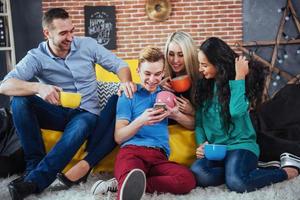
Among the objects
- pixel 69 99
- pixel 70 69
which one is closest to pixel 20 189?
pixel 69 99

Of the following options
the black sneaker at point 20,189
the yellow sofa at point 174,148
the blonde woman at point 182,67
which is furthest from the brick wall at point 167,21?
the black sneaker at point 20,189

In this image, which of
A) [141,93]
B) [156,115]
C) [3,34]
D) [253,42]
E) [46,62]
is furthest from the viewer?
[253,42]

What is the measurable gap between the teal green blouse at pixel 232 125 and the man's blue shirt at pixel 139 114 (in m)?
0.19

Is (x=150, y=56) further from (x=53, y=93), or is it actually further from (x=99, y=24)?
(x=99, y=24)

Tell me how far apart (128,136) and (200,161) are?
14.2 inches

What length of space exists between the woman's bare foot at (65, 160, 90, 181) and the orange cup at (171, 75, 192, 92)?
54 cm

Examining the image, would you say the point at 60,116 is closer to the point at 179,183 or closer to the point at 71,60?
the point at 71,60

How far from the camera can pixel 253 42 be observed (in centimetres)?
461

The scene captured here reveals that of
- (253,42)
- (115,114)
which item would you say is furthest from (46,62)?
(253,42)

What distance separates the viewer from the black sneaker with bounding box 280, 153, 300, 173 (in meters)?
1.90

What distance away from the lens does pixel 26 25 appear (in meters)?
4.68

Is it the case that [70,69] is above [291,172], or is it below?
above

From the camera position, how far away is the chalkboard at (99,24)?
182 inches

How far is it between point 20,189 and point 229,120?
932 millimetres
